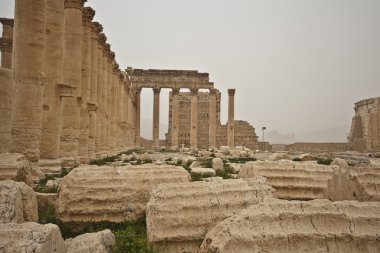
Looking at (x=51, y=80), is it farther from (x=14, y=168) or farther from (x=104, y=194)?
(x=104, y=194)

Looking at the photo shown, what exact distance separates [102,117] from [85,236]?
16816 mm

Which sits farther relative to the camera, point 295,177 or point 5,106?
point 5,106

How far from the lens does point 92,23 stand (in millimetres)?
16625

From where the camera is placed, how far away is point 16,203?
11.6ft

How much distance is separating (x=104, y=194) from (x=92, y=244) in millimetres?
1619

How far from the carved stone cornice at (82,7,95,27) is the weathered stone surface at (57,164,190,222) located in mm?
11997

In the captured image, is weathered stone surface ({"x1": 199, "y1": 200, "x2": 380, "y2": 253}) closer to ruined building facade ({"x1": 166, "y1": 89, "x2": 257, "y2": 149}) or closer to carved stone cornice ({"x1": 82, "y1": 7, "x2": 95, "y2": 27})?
carved stone cornice ({"x1": 82, "y1": 7, "x2": 95, "y2": 27})

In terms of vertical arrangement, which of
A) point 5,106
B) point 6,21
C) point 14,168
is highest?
point 6,21

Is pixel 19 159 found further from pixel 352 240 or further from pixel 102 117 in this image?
pixel 102 117

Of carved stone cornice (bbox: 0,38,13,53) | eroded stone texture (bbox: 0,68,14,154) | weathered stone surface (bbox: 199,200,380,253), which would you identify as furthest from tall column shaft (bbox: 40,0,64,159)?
weathered stone surface (bbox: 199,200,380,253)

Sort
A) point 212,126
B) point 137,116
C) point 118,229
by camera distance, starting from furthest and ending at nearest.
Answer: point 137,116, point 212,126, point 118,229

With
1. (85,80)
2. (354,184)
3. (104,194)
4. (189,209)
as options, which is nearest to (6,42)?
(85,80)

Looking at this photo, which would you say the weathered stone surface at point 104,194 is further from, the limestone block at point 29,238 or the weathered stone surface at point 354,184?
the weathered stone surface at point 354,184

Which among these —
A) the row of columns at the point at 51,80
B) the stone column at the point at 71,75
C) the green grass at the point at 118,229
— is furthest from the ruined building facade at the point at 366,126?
the green grass at the point at 118,229
